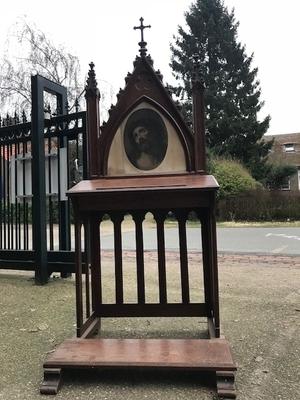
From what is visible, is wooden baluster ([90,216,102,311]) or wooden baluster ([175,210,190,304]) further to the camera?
wooden baluster ([90,216,102,311])

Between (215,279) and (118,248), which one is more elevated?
(118,248)

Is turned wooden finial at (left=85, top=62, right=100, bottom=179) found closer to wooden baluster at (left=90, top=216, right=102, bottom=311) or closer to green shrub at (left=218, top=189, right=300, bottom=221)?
wooden baluster at (left=90, top=216, right=102, bottom=311)

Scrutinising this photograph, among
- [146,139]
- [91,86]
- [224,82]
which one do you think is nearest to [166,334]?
[146,139]

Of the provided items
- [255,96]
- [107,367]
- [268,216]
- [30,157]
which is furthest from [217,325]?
[255,96]

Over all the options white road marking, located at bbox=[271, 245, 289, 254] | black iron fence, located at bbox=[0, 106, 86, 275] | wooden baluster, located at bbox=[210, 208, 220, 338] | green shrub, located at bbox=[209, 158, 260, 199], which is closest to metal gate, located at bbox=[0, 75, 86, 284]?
black iron fence, located at bbox=[0, 106, 86, 275]

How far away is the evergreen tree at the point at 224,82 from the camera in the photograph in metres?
35.0

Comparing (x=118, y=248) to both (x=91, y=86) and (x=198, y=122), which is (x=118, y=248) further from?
(x=91, y=86)

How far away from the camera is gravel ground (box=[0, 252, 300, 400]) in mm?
2916

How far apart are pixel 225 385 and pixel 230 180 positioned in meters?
21.9

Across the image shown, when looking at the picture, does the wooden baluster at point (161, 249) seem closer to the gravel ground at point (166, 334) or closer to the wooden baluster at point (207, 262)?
the wooden baluster at point (207, 262)

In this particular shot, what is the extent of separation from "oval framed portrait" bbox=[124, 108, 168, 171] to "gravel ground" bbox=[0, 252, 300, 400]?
160cm


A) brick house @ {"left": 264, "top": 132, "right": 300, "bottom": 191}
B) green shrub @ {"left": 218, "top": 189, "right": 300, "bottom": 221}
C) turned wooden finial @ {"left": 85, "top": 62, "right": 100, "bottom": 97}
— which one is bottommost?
green shrub @ {"left": 218, "top": 189, "right": 300, "bottom": 221}

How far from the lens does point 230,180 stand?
24.3 meters

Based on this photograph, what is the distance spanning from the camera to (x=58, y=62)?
27828mm
